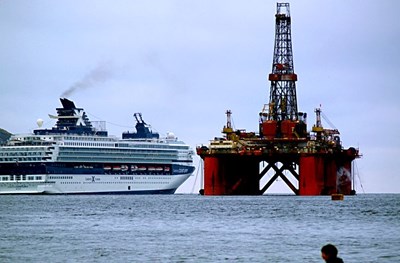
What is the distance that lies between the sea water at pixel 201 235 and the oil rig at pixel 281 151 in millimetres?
28374

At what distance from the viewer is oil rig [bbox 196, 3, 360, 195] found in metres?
112

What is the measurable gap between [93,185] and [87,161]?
3.37m

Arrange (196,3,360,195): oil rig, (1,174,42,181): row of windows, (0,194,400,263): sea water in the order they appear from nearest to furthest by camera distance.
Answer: (0,194,400,263): sea water < (196,3,360,195): oil rig < (1,174,42,181): row of windows

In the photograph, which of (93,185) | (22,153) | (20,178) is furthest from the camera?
(22,153)

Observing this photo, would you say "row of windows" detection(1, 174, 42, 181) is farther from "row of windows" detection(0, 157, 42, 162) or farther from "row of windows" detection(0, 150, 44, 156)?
"row of windows" detection(0, 150, 44, 156)

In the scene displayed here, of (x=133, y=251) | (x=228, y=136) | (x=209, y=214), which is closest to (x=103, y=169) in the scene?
(x=228, y=136)

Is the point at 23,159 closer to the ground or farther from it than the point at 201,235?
farther from it

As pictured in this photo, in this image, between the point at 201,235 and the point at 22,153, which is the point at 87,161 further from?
the point at 201,235

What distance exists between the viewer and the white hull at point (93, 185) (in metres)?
148

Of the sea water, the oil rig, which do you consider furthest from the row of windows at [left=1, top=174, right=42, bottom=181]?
the sea water

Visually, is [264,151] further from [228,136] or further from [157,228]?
[157,228]

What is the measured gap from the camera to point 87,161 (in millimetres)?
152625

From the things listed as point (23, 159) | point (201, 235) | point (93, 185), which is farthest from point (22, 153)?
point (201, 235)

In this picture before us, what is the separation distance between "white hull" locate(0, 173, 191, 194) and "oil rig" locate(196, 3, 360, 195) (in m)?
32.1
